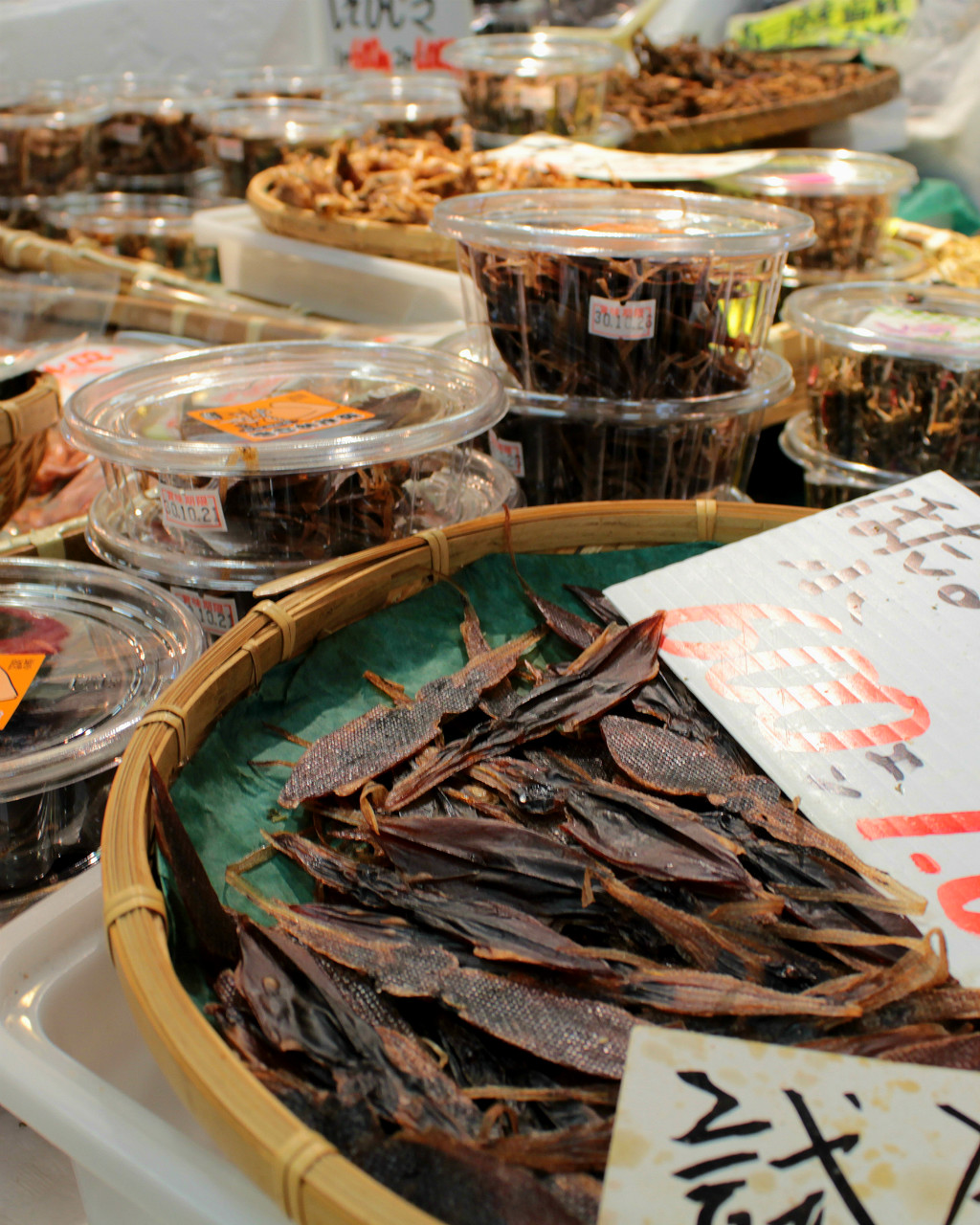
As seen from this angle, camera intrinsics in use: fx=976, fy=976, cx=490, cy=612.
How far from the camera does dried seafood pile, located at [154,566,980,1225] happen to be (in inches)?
21.8

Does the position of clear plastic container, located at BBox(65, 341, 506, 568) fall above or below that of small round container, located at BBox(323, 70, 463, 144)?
below

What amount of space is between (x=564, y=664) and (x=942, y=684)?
1.15ft

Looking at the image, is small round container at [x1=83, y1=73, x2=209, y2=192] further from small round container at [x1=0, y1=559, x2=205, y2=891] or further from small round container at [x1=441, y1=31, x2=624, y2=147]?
small round container at [x1=0, y1=559, x2=205, y2=891]

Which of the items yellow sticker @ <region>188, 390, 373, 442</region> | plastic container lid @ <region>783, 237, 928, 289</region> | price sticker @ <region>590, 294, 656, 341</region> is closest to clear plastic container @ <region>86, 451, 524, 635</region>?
yellow sticker @ <region>188, 390, 373, 442</region>

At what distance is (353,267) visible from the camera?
210cm

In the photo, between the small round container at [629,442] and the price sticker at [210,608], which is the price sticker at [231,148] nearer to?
the small round container at [629,442]

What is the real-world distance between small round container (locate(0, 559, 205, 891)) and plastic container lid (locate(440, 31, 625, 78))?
225cm

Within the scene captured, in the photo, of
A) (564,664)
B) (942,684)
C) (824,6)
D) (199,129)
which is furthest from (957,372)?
(824,6)

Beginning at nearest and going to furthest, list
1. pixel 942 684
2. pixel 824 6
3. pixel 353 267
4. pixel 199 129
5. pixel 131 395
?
pixel 942 684 → pixel 131 395 → pixel 353 267 → pixel 199 129 → pixel 824 6

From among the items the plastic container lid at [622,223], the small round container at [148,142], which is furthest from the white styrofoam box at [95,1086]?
the small round container at [148,142]

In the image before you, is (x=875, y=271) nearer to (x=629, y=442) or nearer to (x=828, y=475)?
(x=828, y=475)

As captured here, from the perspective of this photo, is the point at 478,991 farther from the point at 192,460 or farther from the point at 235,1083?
the point at 192,460

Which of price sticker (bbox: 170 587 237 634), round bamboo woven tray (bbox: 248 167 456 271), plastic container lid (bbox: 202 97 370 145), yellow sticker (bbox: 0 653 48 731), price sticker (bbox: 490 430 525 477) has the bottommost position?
price sticker (bbox: 170 587 237 634)

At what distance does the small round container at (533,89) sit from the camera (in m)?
2.72
